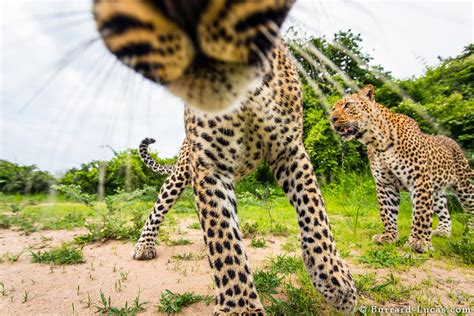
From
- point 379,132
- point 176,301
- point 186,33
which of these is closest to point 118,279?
point 176,301

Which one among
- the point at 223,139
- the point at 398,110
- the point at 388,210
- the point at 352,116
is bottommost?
the point at 388,210

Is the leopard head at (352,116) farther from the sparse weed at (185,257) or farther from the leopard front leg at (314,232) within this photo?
the leopard front leg at (314,232)

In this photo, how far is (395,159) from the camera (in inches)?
232

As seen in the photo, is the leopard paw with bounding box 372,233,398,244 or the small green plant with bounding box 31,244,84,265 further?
the leopard paw with bounding box 372,233,398,244

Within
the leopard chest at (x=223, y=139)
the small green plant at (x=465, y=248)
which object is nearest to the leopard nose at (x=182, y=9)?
the leopard chest at (x=223, y=139)

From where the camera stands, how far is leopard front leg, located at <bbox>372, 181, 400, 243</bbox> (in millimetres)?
5699

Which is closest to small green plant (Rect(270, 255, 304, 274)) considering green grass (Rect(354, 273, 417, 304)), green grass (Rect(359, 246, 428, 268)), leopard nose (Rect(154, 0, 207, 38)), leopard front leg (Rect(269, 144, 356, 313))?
green grass (Rect(354, 273, 417, 304))

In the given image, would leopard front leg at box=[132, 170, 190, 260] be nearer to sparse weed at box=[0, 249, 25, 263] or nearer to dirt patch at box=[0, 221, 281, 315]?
dirt patch at box=[0, 221, 281, 315]

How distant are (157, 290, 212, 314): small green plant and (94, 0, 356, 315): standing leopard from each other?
0.51 metres

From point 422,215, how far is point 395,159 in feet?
3.39

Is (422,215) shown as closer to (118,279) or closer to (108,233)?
(118,279)

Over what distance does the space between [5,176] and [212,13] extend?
9.91 metres

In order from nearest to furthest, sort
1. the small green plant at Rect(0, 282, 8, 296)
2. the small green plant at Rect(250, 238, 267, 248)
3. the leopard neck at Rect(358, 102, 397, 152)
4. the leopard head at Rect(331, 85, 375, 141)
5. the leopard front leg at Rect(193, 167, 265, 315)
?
the leopard front leg at Rect(193, 167, 265, 315), the small green plant at Rect(0, 282, 8, 296), the small green plant at Rect(250, 238, 267, 248), the leopard head at Rect(331, 85, 375, 141), the leopard neck at Rect(358, 102, 397, 152)

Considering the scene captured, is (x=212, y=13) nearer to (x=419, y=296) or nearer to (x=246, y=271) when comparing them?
(x=246, y=271)
